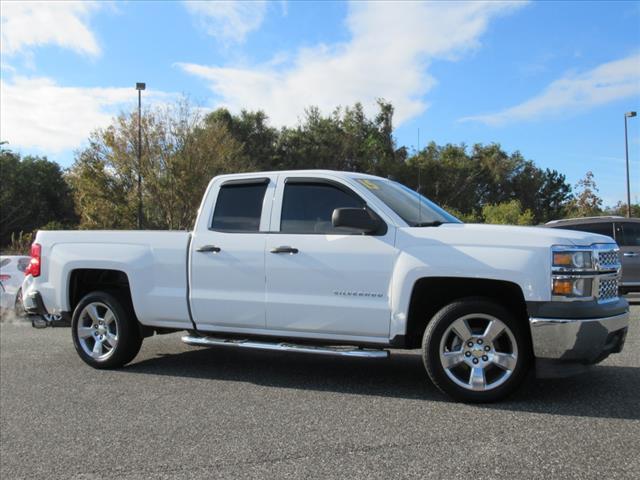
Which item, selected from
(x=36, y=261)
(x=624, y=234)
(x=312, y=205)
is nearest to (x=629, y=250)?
(x=624, y=234)

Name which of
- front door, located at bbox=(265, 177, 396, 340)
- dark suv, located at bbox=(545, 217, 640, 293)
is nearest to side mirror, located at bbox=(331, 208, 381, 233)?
front door, located at bbox=(265, 177, 396, 340)

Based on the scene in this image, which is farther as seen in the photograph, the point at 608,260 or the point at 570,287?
the point at 608,260

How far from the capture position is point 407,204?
19.6 feet

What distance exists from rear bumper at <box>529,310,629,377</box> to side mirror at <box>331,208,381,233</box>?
151 cm

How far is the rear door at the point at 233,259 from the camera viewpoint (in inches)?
231

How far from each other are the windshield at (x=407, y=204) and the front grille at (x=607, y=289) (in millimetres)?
1485

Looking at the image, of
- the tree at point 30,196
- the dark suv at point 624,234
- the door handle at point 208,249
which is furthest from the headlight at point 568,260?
the tree at point 30,196

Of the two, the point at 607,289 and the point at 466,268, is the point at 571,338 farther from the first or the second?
the point at 466,268

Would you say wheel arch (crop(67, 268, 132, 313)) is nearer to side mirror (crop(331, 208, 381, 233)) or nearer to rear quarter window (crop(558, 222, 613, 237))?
side mirror (crop(331, 208, 381, 233))

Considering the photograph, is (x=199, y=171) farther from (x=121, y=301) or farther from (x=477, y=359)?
(x=477, y=359)

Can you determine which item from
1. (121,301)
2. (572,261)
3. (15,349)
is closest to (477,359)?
(572,261)

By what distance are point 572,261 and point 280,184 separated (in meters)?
2.75

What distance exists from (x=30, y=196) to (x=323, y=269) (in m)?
53.7

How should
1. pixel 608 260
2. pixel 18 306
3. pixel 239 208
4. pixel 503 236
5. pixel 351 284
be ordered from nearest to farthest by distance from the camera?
1. pixel 503 236
2. pixel 608 260
3. pixel 351 284
4. pixel 239 208
5. pixel 18 306
